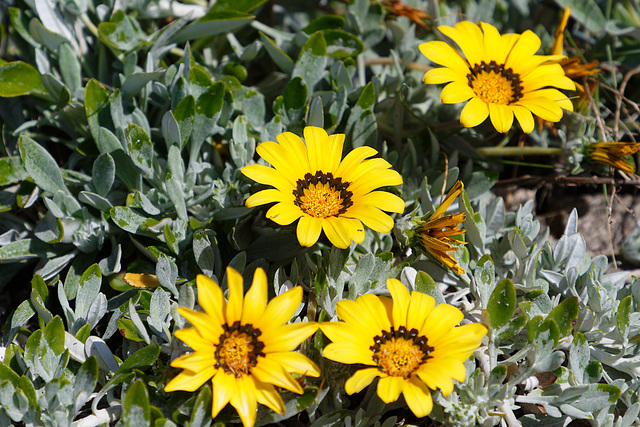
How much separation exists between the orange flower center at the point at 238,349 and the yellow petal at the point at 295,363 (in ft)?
0.25

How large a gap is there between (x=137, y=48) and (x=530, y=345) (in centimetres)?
222

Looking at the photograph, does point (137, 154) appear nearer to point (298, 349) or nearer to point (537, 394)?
point (298, 349)

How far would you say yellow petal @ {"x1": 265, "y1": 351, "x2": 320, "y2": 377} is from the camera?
187 cm

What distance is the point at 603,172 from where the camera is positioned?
3.22m

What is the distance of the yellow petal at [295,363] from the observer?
1.87 meters

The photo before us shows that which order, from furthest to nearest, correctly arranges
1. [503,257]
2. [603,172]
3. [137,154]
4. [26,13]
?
1. [603,172]
2. [26,13]
3. [503,257]
4. [137,154]

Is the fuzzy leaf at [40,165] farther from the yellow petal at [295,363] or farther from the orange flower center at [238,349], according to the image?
the yellow petal at [295,363]

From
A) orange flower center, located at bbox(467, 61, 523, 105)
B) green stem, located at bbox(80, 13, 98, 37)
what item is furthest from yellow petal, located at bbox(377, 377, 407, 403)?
green stem, located at bbox(80, 13, 98, 37)

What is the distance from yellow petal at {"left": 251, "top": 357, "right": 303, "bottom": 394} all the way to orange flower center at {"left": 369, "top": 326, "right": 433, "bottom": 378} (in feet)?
0.98

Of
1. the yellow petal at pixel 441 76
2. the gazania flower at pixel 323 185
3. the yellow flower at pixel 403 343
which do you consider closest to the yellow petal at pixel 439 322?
the yellow flower at pixel 403 343

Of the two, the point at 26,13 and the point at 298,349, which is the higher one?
the point at 26,13

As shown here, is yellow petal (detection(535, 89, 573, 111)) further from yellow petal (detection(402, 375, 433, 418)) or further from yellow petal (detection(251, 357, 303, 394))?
yellow petal (detection(251, 357, 303, 394))

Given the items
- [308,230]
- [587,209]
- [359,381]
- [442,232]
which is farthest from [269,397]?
[587,209]

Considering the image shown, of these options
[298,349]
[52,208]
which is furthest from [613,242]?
[52,208]
